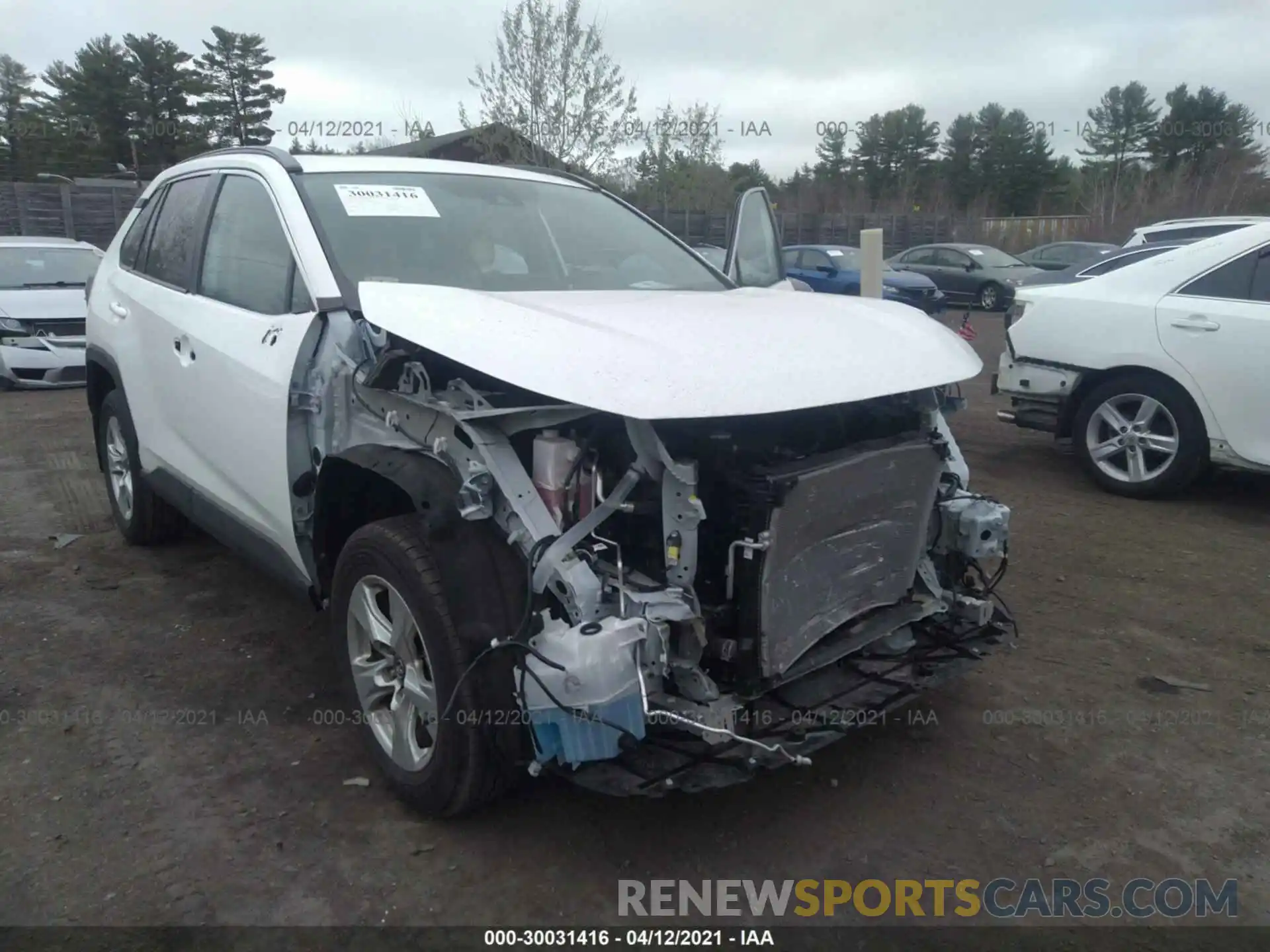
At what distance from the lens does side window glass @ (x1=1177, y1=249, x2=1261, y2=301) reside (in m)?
5.64

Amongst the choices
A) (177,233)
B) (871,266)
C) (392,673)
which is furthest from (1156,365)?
(177,233)

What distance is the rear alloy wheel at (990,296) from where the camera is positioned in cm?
2005

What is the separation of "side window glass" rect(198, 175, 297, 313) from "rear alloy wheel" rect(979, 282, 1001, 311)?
→ 18608 millimetres

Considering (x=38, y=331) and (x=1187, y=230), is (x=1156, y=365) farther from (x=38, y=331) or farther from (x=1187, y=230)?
(x=38, y=331)

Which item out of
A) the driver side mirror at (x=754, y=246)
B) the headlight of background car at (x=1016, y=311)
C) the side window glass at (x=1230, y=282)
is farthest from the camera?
the headlight of background car at (x=1016, y=311)

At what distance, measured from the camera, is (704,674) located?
8.29 ft

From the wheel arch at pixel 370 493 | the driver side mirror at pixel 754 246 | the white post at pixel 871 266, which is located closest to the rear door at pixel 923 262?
the white post at pixel 871 266

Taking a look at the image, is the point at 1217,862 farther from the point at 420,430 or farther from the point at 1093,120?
the point at 1093,120

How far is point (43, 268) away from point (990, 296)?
16810 mm

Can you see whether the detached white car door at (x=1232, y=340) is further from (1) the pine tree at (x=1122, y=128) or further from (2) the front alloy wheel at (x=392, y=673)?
(1) the pine tree at (x=1122, y=128)

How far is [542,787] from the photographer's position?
9.71 ft

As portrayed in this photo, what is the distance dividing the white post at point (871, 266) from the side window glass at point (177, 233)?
3.02m

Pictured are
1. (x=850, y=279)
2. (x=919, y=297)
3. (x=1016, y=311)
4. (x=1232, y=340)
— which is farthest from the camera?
(x=919, y=297)

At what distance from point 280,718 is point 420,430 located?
1367mm
